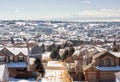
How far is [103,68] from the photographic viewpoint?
59.6 meters

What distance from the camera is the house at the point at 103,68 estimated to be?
191 ft

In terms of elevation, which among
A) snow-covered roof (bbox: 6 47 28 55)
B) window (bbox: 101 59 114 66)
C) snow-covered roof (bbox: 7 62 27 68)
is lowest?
snow-covered roof (bbox: 7 62 27 68)

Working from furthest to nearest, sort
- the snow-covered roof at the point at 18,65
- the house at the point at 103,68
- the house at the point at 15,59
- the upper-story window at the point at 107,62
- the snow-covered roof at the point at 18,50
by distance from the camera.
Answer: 1. the snow-covered roof at the point at 18,50
2. the house at the point at 15,59
3. the snow-covered roof at the point at 18,65
4. the upper-story window at the point at 107,62
5. the house at the point at 103,68

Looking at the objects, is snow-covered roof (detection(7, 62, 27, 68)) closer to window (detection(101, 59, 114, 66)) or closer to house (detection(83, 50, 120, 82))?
house (detection(83, 50, 120, 82))

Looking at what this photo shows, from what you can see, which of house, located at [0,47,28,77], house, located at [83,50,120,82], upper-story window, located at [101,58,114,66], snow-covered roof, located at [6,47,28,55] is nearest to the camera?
house, located at [83,50,120,82]

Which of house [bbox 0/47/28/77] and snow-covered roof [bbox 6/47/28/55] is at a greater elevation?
snow-covered roof [bbox 6/47/28/55]

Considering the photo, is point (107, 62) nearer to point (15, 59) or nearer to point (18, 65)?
point (18, 65)

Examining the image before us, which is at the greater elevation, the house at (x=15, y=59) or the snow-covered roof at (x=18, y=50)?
the snow-covered roof at (x=18, y=50)

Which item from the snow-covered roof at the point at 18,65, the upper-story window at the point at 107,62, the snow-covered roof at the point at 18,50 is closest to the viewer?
the upper-story window at the point at 107,62

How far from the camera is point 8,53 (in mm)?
65062

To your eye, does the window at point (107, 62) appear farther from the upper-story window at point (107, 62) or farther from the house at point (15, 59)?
the house at point (15, 59)

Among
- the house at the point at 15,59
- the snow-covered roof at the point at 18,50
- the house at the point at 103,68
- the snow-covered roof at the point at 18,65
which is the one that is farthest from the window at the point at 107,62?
the snow-covered roof at the point at 18,50

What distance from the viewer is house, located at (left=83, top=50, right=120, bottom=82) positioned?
5816 cm

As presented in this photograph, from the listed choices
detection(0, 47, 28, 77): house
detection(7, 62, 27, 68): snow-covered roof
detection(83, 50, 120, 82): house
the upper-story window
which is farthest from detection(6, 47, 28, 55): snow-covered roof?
the upper-story window
